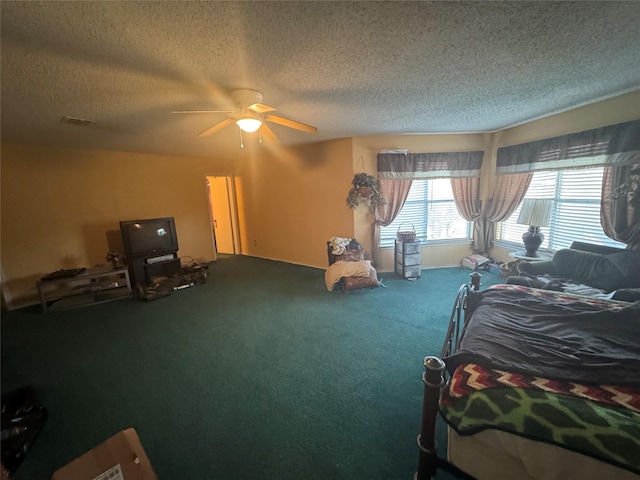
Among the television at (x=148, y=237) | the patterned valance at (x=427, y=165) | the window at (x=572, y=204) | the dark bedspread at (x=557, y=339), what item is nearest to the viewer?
the dark bedspread at (x=557, y=339)

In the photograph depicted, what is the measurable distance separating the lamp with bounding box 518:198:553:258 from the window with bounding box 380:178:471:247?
47.5 inches

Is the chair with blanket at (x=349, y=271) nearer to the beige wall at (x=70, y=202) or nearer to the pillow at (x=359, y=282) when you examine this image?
the pillow at (x=359, y=282)

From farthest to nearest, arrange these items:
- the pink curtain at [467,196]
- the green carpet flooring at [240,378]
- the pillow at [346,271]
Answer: the pink curtain at [467,196] < the pillow at [346,271] < the green carpet flooring at [240,378]

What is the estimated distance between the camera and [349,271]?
373 cm

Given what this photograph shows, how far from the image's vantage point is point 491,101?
2666mm

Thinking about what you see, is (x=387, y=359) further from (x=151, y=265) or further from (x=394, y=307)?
(x=151, y=265)

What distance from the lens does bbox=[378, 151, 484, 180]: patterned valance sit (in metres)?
4.18

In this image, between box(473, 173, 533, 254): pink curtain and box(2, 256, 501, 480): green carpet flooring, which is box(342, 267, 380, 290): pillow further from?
box(473, 173, 533, 254): pink curtain

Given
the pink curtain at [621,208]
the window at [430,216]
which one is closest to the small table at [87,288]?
the window at [430,216]

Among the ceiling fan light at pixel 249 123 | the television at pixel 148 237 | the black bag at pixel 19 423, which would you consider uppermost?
the ceiling fan light at pixel 249 123

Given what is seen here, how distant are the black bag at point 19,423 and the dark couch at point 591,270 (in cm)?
405

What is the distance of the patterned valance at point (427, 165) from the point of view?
13.7ft

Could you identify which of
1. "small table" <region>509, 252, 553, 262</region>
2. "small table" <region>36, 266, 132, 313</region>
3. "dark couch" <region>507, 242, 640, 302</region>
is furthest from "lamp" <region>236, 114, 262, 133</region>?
"small table" <region>509, 252, 553, 262</region>

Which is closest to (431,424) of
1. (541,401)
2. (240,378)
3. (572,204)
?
(541,401)
